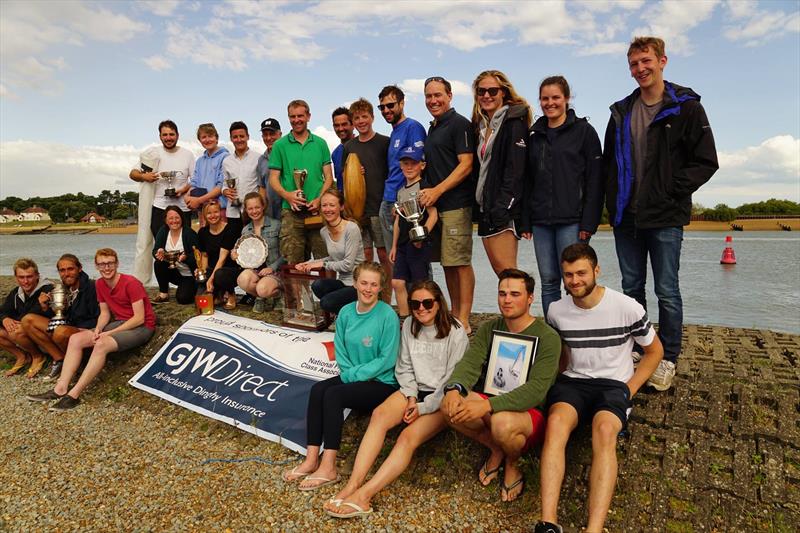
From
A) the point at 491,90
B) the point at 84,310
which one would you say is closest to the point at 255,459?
the point at 84,310

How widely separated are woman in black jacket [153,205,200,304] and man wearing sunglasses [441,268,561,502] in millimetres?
4419

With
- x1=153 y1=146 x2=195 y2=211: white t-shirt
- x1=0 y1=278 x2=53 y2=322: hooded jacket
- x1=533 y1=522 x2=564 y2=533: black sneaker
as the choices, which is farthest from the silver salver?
x1=533 y1=522 x2=564 y2=533: black sneaker

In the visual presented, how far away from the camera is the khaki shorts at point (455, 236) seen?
4.56m

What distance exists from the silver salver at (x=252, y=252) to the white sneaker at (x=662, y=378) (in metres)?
4.12

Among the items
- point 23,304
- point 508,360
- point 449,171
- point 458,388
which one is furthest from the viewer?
point 23,304

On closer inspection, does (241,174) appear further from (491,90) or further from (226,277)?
(491,90)

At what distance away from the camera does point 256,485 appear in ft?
11.5

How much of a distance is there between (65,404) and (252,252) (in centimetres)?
233

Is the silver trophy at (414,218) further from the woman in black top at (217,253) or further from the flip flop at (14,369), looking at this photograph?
the flip flop at (14,369)

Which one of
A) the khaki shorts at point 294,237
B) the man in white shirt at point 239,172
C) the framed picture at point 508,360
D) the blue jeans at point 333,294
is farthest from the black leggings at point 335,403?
the man in white shirt at point 239,172

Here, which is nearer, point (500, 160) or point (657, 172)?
point (657, 172)

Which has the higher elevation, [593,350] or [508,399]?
[593,350]

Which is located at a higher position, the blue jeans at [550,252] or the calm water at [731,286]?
the blue jeans at [550,252]

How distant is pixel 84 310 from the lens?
18.5ft
